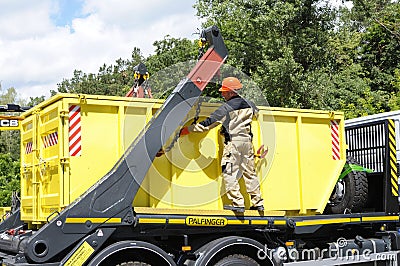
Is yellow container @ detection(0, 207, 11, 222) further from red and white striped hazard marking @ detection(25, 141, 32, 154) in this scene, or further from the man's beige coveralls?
the man's beige coveralls

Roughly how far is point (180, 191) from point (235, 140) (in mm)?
929

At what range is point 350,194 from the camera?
8.09m

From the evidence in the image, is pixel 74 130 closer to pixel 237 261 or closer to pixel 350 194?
pixel 237 261

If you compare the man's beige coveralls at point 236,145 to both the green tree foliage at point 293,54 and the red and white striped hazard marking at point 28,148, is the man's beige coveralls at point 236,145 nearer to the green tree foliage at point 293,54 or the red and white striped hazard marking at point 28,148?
Result: the red and white striped hazard marking at point 28,148

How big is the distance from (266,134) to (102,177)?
7.91ft

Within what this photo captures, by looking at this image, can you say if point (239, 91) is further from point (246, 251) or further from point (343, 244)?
point (343, 244)

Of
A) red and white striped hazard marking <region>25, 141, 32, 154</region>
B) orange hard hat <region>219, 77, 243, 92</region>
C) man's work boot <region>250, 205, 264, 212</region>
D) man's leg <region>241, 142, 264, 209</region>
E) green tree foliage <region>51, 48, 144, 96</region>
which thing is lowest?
man's work boot <region>250, 205, 264, 212</region>

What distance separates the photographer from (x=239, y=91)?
723 cm

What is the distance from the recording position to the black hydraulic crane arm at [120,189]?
5.87 metres

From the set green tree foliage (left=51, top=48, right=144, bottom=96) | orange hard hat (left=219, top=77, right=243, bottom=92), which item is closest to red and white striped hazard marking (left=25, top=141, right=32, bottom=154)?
orange hard hat (left=219, top=77, right=243, bottom=92)

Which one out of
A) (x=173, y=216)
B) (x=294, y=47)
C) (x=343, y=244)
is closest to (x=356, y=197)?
(x=343, y=244)

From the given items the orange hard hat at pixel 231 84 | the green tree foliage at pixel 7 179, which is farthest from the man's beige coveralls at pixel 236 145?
the green tree foliage at pixel 7 179

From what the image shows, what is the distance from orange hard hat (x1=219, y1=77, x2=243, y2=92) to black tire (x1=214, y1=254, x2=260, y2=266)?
2.09 metres

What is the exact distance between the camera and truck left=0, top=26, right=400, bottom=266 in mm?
6137
